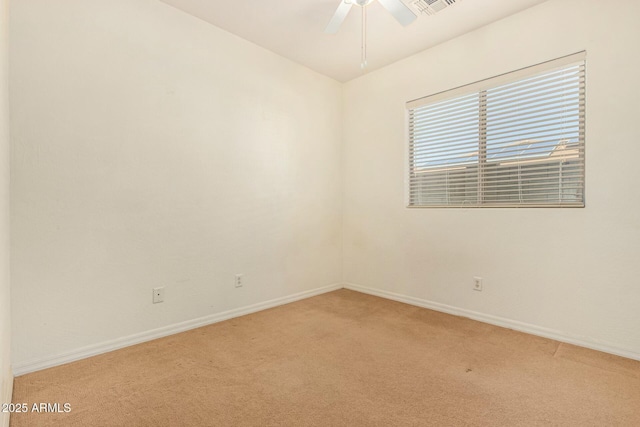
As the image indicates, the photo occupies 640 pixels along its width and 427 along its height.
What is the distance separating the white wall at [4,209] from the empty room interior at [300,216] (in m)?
0.03

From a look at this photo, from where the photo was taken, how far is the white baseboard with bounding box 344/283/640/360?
2.10 metres

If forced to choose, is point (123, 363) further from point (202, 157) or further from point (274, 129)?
point (274, 129)

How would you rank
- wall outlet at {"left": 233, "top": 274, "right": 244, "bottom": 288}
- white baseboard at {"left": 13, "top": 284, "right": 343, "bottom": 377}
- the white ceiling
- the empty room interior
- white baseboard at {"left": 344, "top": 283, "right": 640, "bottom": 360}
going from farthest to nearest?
wall outlet at {"left": 233, "top": 274, "right": 244, "bottom": 288}, the white ceiling, white baseboard at {"left": 344, "top": 283, "right": 640, "bottom": 360}, white baseboard at {"left": 13, "top": 284, "right": 343, "bottom": 377}, the empty room interior

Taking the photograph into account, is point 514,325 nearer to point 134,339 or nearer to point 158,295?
point 158,295

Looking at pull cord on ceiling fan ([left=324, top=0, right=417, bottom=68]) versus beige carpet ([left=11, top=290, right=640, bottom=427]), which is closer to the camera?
beige carpet ([left=11, top=290, right=640, bottom=427])

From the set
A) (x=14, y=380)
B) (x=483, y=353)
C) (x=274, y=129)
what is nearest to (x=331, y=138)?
(x=274, y=129)

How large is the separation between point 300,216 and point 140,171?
1.64 m

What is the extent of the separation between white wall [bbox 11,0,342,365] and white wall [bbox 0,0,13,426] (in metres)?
0.12

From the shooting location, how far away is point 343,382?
175cm

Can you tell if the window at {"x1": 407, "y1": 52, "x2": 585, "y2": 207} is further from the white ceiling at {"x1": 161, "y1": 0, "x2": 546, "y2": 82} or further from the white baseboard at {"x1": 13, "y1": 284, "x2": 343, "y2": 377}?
the white baseboard at {"x1": 13, "y1": 284, "x2": 343, "y2": 377}

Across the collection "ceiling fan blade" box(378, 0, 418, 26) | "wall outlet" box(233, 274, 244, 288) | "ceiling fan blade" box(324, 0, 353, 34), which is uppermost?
"ceiling fan blade" box(324, 0, 353, 34)

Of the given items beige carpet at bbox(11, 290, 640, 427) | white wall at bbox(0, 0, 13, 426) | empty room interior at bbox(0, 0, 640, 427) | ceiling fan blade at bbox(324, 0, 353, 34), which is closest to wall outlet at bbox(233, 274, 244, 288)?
empty room interior at bbox(0, 0, 640, 427)

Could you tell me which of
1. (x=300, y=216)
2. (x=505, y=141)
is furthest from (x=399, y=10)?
(x=300, y=216)

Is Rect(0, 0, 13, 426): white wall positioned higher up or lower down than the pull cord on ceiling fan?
lower down
